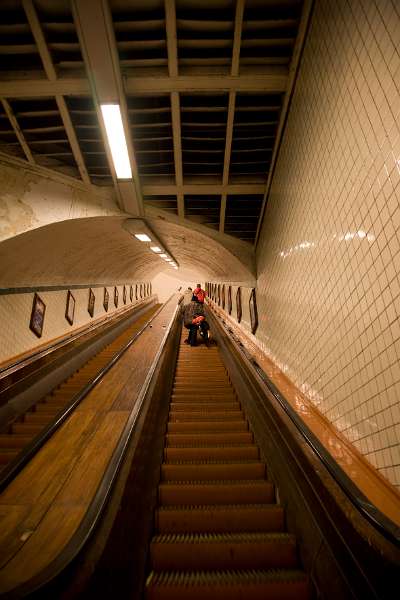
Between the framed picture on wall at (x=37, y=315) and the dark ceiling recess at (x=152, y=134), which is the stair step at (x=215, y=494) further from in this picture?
the framed picture on wall at (x=37, y=315)

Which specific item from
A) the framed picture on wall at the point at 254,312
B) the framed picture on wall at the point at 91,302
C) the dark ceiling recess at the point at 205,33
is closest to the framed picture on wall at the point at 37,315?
the framed picture on wall at the point at 91,302

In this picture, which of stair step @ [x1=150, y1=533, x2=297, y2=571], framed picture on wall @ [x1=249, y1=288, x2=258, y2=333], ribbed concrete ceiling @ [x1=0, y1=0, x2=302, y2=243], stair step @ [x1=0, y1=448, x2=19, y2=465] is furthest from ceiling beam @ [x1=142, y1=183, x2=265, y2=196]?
stair step @ [x1=150, y1=533, x2=297, y2=571]

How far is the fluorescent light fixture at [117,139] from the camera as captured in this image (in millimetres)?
3184

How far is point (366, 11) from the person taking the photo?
77.1 inches

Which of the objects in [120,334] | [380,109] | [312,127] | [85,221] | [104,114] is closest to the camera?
[380,109]

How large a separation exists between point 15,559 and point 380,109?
3.46 m

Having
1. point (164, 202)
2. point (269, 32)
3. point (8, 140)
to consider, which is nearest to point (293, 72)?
point (269, 32)

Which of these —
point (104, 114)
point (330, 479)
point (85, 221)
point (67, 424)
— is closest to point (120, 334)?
point (85, 221)

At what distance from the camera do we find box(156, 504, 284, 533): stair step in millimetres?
1860

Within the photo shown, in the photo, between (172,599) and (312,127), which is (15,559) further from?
(312,127)

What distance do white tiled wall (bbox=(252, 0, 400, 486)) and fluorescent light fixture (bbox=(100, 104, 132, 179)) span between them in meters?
2.17

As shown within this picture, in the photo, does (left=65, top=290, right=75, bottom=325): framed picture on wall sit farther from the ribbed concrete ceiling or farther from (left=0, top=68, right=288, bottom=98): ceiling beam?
(left=0, top=68, right=288, bottom=98): ceiling beam

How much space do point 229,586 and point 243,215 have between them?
5004mm

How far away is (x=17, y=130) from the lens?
3666mm
